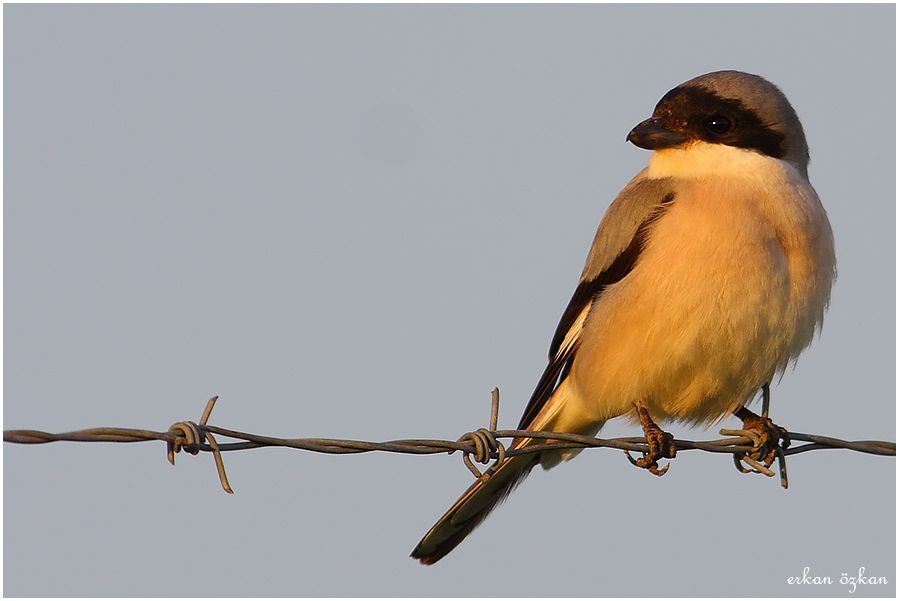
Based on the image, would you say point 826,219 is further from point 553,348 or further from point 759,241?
point 553,348

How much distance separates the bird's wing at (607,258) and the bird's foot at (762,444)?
95 centimetres

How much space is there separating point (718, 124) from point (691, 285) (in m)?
1.09

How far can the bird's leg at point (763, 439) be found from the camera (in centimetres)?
529

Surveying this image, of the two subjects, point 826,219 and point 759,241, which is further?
point 826,219

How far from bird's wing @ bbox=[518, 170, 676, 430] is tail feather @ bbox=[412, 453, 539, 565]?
52 cm

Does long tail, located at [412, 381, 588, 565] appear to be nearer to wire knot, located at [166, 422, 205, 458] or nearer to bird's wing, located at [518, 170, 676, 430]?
bird's wing, located at [518, 170, 676, 430]

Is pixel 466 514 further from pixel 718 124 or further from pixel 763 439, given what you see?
pixel 718 124

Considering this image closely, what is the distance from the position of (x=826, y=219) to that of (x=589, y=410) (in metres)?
1.48

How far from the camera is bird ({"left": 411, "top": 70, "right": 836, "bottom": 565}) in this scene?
5637mm

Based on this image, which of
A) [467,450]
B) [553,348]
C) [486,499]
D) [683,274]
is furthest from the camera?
[553,348]

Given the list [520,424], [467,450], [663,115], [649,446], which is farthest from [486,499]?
[663,115]

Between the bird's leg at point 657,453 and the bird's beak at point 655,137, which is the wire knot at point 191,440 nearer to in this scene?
the bird's leg at point 657,453

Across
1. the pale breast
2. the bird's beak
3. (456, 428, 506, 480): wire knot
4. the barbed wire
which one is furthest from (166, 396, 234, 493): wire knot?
the bird's beak

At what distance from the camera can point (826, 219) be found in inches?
241
